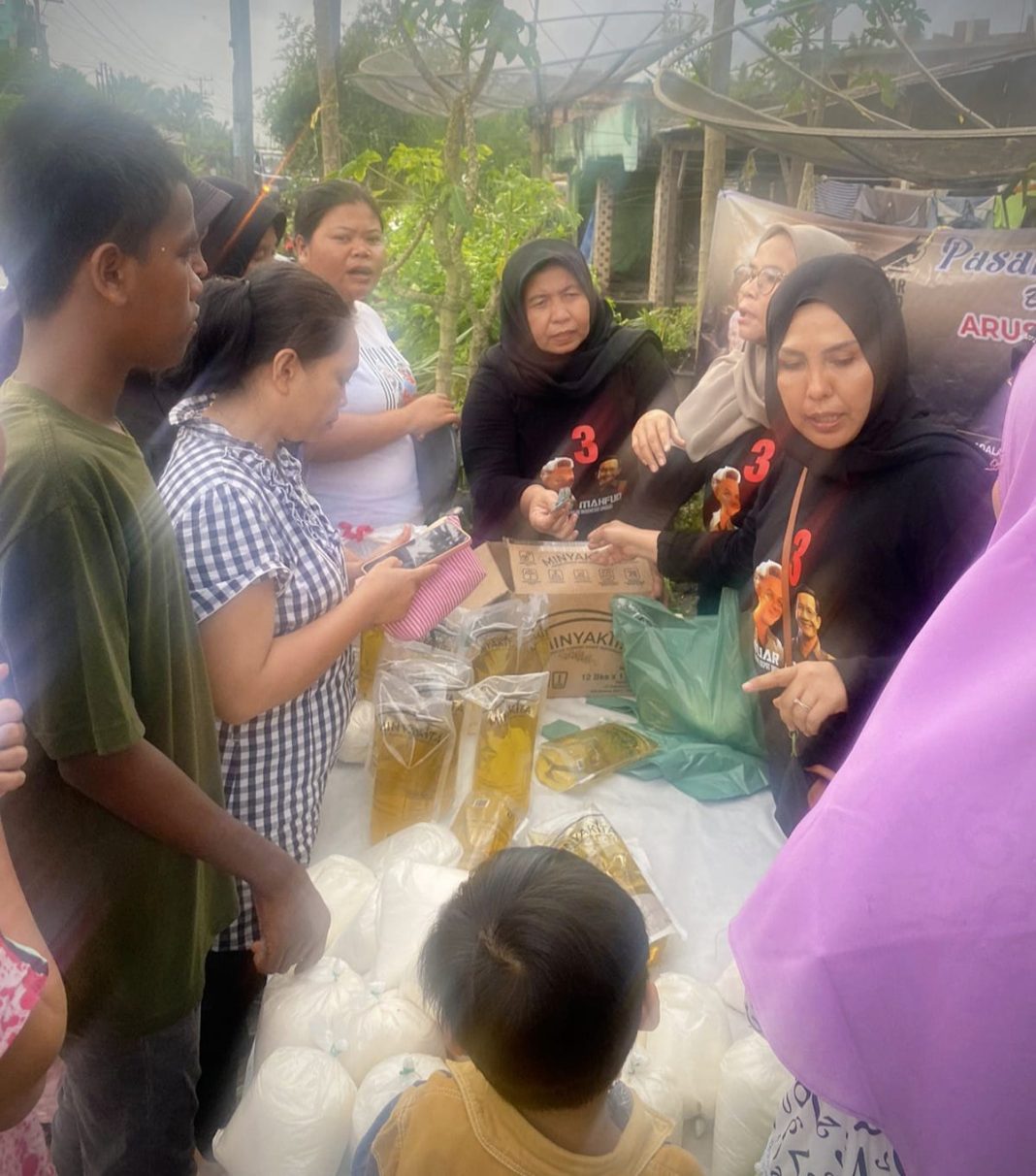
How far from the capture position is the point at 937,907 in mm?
870

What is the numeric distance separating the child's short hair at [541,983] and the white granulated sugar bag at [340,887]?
712mm

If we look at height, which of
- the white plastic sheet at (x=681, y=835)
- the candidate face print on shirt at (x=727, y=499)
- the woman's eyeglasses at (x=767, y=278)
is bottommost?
the white plastic sheet at (x=681, y=835)

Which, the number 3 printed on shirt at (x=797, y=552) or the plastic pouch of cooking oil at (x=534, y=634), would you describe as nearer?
the number 3 printed on shirt at (x=797, y=552)

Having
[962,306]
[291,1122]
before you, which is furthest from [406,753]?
[962,306]

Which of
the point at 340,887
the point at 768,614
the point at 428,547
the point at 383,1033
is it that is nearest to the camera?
the point at 383,1033

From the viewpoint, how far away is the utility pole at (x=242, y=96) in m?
7.31

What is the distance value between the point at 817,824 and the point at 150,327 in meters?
1.03

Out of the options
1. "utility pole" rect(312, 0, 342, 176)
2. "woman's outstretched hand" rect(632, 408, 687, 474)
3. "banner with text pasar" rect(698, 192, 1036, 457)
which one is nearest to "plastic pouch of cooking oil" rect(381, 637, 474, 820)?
"woman's outstretched hand" rect(632, 408, 687, 474)

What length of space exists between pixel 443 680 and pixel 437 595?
7.6 inches

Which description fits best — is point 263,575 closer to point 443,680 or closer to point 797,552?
point 443,680

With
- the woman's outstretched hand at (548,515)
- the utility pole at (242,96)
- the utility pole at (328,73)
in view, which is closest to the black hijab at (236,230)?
the woman's outstretched hand at (548,515)

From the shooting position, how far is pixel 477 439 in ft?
10.2

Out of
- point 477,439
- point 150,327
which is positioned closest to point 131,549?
point 150,327

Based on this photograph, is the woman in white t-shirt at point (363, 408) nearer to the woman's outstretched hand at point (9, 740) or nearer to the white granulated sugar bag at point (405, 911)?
the white granulated sugar bag at point (405, 911)
